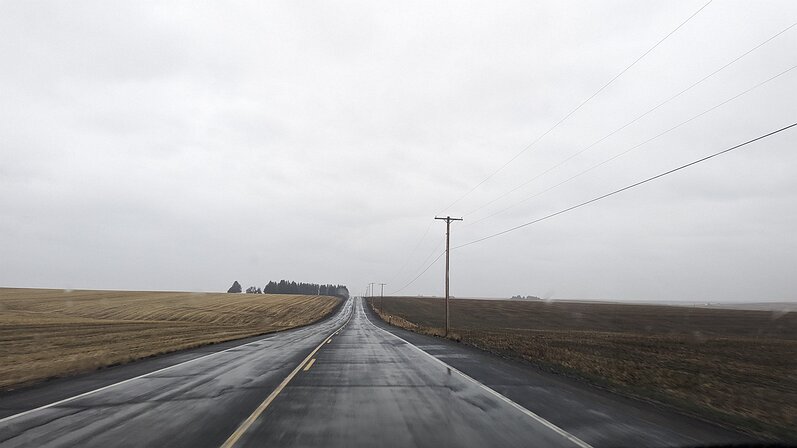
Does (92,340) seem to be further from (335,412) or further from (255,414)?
(335,412)

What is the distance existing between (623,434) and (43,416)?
960 cm

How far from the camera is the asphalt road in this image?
245 inches

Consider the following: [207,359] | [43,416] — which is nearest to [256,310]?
[207,359]

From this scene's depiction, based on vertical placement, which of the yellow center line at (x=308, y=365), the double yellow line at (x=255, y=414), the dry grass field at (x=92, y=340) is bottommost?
the dry grass field at (x=92, y=340)

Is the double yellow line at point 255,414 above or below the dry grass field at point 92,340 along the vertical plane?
above

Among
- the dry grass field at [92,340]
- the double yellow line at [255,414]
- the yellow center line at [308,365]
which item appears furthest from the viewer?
the dry grass field at [92,340]

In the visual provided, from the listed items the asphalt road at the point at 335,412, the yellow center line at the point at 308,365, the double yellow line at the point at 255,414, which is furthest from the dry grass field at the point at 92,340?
the yellow center line at the point at 308,365

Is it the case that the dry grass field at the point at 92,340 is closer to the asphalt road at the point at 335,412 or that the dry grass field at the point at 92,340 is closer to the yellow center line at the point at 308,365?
the asphalt road at the point at 335,412

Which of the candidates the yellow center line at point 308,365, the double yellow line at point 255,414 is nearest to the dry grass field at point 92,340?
the double yellow line at point 255,414

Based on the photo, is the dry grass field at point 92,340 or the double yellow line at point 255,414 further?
the dry grass field at point 92,340

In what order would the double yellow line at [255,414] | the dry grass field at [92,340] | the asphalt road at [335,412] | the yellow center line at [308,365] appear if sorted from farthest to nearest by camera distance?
the dry grass field at [92,340] < the yellow center line at [308,365] < the asphalt road at [335,412] < the double yellow line at [255,414]

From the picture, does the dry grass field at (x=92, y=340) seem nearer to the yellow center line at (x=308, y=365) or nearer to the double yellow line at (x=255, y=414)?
the double yellow line at (x=255, y=414)

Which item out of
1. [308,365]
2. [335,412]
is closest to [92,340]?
[308,365]

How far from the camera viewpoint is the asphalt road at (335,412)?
623cm
